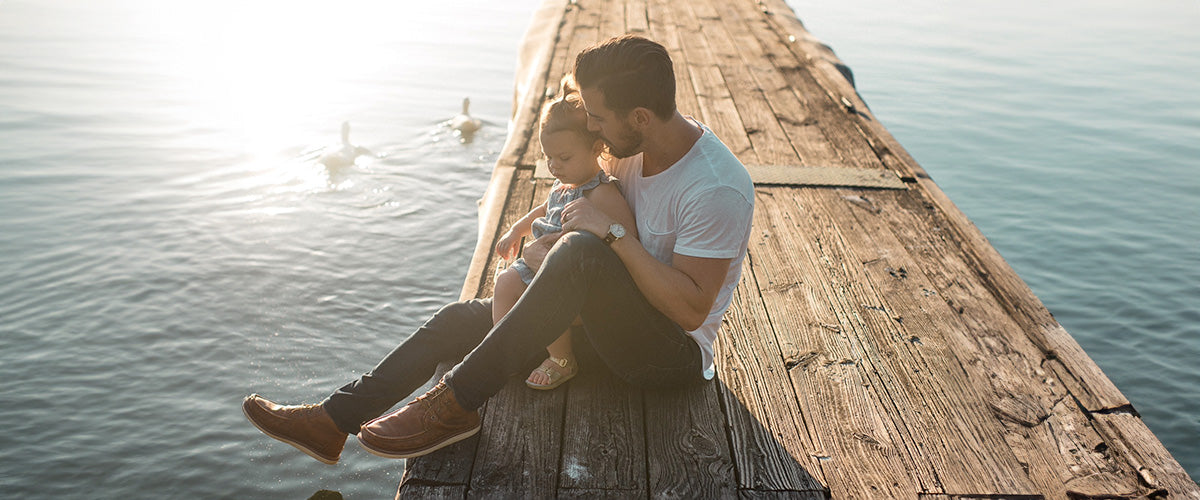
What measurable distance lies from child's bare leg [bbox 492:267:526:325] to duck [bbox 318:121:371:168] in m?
6.67

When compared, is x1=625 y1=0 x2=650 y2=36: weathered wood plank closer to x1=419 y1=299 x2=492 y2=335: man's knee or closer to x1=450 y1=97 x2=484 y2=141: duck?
x1=450 y1=97 x2=484 y2=141: duck

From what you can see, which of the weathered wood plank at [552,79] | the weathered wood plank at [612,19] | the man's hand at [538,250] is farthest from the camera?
the weathered wood plank at [612,19]

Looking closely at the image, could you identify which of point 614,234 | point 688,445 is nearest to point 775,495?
point 688,445

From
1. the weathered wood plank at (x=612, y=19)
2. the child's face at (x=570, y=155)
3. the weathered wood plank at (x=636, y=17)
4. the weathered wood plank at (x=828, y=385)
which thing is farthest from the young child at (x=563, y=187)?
the weathered wood plank at (x=636, y=17)

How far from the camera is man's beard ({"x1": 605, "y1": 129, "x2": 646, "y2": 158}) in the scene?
2725mm

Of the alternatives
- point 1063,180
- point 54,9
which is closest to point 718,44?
point 1063,180

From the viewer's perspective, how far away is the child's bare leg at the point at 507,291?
116 inches

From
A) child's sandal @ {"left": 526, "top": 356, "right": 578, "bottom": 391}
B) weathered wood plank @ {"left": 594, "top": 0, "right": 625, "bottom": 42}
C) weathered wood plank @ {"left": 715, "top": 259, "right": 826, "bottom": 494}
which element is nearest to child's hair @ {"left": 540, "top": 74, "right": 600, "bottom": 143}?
child's sandal @ {"left": 526, "top": 356, "right": 578, "bottom": 391}

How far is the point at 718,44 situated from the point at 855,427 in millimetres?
6412

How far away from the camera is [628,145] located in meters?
2.75

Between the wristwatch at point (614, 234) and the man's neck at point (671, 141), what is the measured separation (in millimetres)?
241

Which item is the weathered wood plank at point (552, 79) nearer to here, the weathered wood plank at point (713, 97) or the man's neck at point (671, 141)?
the weathered wood plank at point (713, 97)

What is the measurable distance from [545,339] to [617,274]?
30 centimetres

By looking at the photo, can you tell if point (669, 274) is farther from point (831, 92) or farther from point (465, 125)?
point (465, 125)
